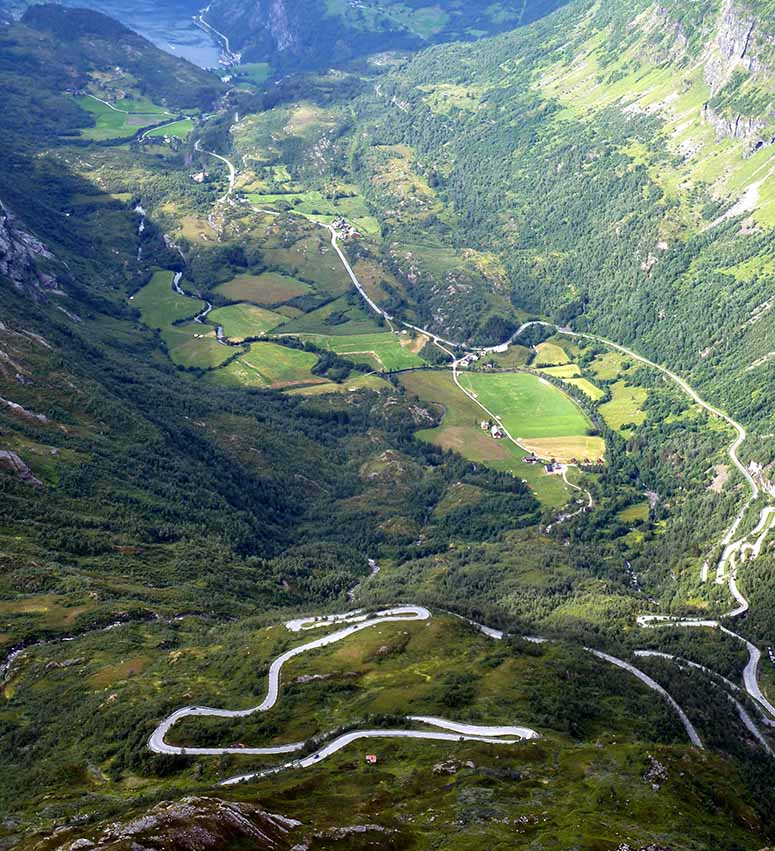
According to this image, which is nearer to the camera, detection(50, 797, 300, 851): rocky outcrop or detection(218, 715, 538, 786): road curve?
detection(50, 797, 300, 851): rocky outcrop

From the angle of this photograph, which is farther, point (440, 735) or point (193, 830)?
point (440, 735)

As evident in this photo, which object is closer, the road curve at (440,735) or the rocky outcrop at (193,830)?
the rocky outcrop at (193,830)

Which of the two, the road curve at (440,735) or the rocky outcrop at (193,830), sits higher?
the road curve at (440,735)

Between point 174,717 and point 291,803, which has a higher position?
point 174,717

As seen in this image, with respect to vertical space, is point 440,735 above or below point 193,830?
above

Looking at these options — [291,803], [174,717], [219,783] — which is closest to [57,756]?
[174,717]

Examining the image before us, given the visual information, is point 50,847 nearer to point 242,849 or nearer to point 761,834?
point 242,849

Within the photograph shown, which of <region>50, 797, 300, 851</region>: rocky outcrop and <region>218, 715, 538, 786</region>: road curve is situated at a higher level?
<region>218, 715, 538, 786</region>: road curve

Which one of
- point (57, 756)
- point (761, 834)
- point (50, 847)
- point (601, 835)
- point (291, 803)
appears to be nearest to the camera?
point (50, 847)
